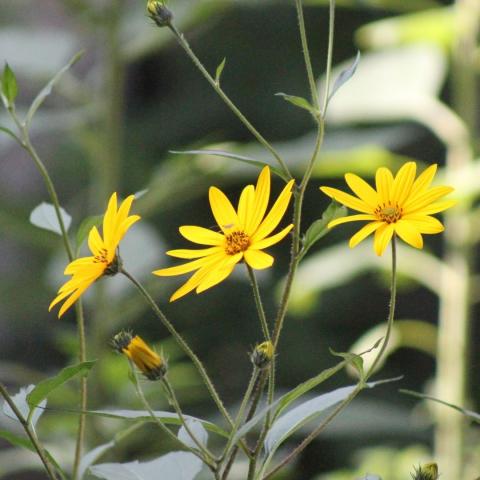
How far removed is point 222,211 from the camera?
0.33 metres

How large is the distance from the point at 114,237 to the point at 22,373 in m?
0.79

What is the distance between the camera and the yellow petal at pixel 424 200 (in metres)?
0.30

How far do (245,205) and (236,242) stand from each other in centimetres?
2

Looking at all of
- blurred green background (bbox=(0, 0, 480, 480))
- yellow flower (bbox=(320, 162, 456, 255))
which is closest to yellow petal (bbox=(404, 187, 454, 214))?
yellow flower (bbox=(320, 162, 456, 255))

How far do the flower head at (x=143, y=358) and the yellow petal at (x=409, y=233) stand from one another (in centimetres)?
8

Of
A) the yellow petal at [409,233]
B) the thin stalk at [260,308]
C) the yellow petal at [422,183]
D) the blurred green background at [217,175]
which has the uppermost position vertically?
the blurred green background at [217,175]

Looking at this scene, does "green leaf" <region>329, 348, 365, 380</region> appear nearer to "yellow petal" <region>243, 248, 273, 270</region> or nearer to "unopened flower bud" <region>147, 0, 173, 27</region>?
"yellow petal" <region>243, 248, 273, 270</region>

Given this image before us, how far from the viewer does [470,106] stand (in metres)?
1.10

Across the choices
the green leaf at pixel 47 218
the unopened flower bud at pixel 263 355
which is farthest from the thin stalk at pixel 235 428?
the green leaf at pixel 47 218

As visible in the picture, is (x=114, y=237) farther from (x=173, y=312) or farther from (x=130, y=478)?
(x=173, y=312)

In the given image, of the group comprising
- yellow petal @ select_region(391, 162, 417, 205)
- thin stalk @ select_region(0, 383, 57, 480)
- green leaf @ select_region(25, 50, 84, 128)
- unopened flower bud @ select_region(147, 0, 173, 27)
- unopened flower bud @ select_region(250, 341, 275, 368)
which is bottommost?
thin stalk @ select_region(0, 383, 57, 480)

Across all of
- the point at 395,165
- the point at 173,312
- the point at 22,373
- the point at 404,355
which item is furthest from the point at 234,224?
the point at 404,355

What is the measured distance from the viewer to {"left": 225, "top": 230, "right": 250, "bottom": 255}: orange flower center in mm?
316

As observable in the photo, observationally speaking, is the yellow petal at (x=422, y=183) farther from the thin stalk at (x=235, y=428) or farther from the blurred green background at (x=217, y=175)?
the blurred green background at (x=217, y=175)
